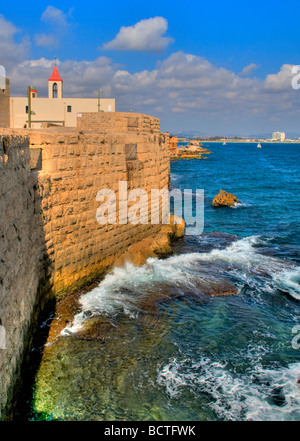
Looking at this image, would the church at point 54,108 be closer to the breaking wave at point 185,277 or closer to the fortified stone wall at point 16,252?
the breaking wave at point 185,277

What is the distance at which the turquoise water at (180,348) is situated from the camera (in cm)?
543

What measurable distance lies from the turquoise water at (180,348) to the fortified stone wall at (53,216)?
2.55 ft

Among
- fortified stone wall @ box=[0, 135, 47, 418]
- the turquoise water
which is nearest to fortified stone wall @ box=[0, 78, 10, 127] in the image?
the turquoise water

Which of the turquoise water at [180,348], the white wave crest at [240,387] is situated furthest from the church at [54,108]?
the white wave crest at [240,387]

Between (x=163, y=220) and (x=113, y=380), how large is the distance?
8.60 metres

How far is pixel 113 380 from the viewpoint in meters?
5.91

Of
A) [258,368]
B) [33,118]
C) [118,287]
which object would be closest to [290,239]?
[118,287]

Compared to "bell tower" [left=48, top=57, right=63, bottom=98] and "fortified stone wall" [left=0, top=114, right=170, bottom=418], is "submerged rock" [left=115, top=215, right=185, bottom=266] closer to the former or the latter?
"fortified stone wall" [left=0, top=114, right=170, bottom=418]

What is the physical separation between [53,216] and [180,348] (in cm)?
364

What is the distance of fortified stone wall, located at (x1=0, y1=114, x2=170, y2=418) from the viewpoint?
16.9ft

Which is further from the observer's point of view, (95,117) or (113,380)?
(95,117)

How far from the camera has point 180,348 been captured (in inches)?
272

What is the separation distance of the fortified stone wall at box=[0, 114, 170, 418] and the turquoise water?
2.55ft

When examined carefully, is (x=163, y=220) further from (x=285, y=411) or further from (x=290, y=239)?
(x=285, y=411)
